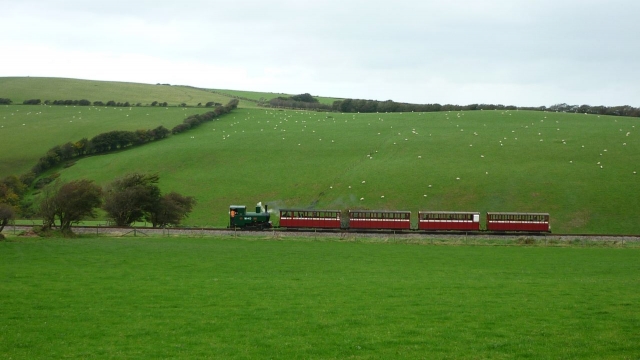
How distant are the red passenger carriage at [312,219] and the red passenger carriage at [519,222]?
13827mm

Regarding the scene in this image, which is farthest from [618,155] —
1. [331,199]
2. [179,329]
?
[179,329]

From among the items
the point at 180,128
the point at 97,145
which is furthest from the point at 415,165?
the point at 97,145

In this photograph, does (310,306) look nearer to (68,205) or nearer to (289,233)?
(289,233)

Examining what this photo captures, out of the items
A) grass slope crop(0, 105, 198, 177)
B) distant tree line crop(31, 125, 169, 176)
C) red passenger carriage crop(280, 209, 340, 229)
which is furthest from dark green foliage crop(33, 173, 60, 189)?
red passenger carriage crop(280, 209, 340, 229)

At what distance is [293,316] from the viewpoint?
16.5m

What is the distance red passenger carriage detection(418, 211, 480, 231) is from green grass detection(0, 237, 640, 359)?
17.3 metres

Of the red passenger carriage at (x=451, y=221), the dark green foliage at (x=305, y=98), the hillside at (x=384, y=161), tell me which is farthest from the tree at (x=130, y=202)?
the dark green foliage at (x=305, y=98)

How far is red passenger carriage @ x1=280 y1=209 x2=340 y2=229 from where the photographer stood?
5006 centimetres

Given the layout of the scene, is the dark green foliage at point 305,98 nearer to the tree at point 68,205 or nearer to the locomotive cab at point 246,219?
the locomotive cab at point 246,219

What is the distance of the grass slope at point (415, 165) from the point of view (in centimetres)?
5956

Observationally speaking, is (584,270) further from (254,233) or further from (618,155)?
(618,155)

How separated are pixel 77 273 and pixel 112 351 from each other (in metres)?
12.4

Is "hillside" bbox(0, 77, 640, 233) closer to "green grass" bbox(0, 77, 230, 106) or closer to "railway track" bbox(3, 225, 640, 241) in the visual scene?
"railway track" bbox(3, 225, 640, 241)

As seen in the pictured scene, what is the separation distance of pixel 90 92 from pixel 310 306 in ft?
423
